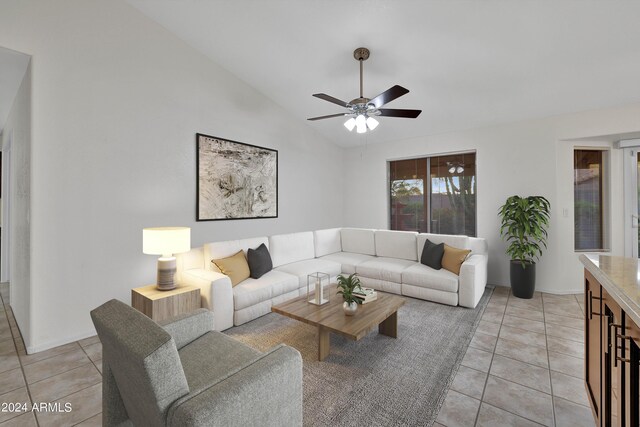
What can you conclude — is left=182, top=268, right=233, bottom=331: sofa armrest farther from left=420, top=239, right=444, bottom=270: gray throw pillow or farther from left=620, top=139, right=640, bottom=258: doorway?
left=620, top=139, right=640, bottom=258: doorway

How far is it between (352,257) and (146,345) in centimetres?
391

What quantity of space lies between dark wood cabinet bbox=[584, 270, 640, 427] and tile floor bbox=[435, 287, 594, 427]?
0.93ft

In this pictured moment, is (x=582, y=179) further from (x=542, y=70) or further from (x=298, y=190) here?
(x=298, y=190)

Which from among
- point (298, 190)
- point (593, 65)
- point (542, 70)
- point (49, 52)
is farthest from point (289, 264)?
point (593, 65)

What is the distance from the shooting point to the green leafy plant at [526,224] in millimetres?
3947

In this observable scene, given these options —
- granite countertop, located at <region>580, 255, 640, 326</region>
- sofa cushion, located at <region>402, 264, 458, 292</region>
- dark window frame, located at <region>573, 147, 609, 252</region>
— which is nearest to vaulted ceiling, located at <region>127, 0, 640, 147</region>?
dark window frame, located at <region>573, 147, 609, 252</region>

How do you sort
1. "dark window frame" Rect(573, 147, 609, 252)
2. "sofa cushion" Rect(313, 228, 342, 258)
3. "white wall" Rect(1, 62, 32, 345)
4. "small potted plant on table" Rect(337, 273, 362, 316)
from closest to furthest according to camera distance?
"small potted plant on table" Rect(337, 273, 362, 316) < "white wall" Rect(1, 62, 32, 345) < "dark window frame" Rect(573, 147, 609, 252) < "sofa cushion" Rect(313, 228, 342, 258)

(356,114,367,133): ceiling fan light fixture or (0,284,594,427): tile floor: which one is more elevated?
(356,114,367,133): ceiling fan light fixture

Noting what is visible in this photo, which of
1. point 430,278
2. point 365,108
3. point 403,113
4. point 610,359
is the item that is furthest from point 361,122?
point 610,359

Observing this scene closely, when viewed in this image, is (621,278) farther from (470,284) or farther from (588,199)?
(588,199)

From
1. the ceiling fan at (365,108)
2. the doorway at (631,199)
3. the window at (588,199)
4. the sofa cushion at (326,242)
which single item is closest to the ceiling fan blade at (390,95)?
the ceiling fan at (365,108)

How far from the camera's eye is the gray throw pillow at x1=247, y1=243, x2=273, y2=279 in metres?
3.49

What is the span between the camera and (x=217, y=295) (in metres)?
2.88

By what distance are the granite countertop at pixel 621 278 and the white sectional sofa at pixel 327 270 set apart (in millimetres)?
1973
